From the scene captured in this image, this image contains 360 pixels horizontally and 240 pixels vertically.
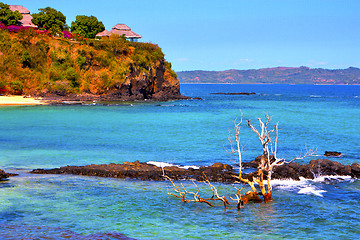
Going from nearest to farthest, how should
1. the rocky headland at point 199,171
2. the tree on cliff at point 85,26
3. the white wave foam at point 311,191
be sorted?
1. the white wave foam at point 311,191
2. the rocky headland at point 199,171
3. the tree on cliff at point 85,26

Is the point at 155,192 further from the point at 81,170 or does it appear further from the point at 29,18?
the point at 29,18

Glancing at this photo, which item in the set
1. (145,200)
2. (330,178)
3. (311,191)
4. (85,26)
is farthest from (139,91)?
(145,200)

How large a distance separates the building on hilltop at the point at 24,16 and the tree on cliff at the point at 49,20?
1.72 meters

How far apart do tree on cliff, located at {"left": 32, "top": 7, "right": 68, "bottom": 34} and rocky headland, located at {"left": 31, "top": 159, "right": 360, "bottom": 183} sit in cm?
8167

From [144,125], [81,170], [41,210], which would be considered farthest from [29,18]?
[41,210]

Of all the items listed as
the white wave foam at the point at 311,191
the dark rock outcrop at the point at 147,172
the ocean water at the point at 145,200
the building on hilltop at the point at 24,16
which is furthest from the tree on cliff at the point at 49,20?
the white wave foam at the point at 311,191

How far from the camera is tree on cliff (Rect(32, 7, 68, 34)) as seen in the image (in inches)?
4026

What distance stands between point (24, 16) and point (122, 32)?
25.6 m

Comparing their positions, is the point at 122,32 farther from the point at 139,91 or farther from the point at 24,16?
the point at 24,16

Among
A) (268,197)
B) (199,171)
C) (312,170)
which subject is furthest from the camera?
(312,170)

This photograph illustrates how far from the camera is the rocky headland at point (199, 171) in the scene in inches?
990

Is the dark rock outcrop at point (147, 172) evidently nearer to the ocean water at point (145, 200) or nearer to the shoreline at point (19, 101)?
the ocean water at point (145, 200)

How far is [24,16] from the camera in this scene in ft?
346

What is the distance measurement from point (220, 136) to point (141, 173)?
76.0 feet
